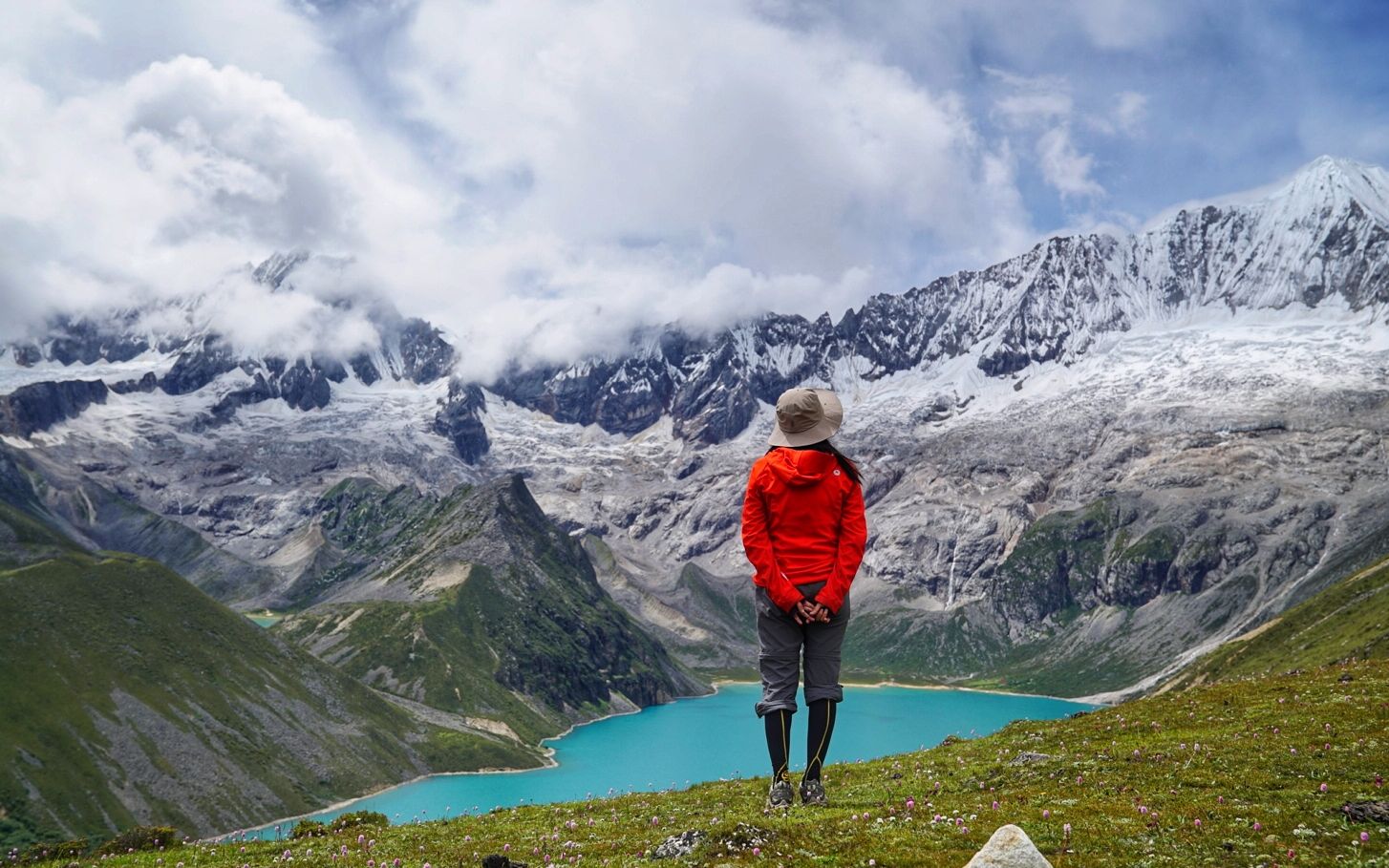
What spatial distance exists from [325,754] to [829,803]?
184425 millimetres

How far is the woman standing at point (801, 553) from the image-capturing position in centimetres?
1788

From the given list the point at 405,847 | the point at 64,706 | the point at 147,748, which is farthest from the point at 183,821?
the point at 405,847

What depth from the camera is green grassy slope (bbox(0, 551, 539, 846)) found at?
433ft

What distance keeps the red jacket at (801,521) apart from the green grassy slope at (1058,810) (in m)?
4.47

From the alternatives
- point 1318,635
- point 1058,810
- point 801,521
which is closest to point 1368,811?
point 1058,810

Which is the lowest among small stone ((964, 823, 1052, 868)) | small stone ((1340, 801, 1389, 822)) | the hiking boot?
small stone ((964, 823, 1052, 868))

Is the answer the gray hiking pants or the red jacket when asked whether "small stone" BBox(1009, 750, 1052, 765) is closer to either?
the gray hiking pants

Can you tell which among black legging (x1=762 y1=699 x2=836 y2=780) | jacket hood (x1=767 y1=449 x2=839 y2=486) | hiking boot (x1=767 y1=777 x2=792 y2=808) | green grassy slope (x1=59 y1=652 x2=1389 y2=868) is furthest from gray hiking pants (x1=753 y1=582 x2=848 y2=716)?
green grassy slope (x1=59 y1=652 x2=1389 y2=868)

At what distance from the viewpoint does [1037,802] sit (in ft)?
60.2

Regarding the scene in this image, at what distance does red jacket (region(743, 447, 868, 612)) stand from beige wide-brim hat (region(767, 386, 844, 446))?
1.01 ft

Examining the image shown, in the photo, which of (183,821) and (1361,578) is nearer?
(183,821)

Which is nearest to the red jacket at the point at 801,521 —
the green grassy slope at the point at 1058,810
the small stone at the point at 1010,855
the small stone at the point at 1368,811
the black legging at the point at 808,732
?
the black legging at the point at 808,732

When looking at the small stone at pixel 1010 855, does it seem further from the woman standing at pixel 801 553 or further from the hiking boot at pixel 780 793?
the hiking boot at pixel 780 793

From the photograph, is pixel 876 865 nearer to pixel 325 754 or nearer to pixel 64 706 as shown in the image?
pixel 64 706
